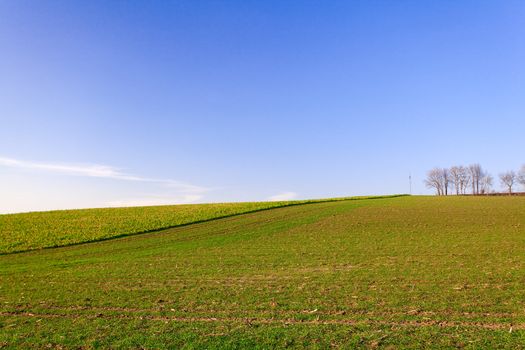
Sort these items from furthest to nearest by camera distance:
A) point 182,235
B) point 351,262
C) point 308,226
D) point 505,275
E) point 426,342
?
point 308,226, point 182,235, point 351,262, point 505,275, point 426,342

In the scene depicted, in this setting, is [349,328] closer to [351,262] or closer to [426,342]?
[426,342]

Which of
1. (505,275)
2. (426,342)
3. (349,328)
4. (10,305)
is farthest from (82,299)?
(505,275)

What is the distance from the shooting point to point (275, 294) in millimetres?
→ 11711

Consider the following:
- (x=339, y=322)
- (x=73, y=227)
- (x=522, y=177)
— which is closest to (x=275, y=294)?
(x=339, y=322)

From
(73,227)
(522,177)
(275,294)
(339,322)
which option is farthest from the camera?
(522,177)

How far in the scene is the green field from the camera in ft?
27.3

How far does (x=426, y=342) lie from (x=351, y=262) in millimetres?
9126

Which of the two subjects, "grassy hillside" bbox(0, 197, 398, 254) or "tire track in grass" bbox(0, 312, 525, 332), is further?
"grassy hillside" bbox(0, 197, 398, 254)

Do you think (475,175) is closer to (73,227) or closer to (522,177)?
(522,177)

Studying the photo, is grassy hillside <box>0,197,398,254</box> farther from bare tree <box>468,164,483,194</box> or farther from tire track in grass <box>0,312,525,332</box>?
bare tree <box>468,164,483,194</box>

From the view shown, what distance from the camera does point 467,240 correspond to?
22734 millimetres

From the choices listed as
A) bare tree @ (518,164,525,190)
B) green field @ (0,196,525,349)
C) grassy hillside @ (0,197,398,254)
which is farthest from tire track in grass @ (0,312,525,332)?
bare tree @ (518,164,525,190)

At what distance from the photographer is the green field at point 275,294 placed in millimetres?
8320

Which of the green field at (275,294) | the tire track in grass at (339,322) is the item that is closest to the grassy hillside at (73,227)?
the green field at (275,294)
